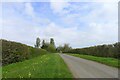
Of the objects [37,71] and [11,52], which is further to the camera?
[11,52]

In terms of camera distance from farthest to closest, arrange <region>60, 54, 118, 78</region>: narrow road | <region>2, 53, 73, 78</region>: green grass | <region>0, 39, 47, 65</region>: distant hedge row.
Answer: <region>0, 39, 47, 65</region>: distant hedge row < <region>60, 54, 118, 78</region>: narrow road < <region>2, 53, 73, 78</region>: green grass

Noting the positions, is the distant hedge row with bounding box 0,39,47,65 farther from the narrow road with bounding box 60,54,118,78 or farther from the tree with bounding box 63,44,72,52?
the tree with bounding box 63,44,72,52

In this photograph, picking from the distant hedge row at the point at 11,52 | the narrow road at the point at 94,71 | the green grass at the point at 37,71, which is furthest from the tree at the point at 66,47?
the narrow road at the point at 94,71

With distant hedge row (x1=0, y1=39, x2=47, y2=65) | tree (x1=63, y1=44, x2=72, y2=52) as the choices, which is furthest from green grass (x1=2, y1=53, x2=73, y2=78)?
tree (x1=63, y1=44, x2=72, y2=52)

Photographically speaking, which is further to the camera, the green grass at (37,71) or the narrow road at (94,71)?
the narrow road at (94,71)

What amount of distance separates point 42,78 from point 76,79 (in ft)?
6.35

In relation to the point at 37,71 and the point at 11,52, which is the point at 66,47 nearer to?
the point at 11,52

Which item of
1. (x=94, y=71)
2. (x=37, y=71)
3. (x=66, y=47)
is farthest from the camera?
(x=66, y=47)

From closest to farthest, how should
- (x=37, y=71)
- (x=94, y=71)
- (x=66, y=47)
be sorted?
Result: 1. (x=37, y=71)
2. (x=94, y=71)
3. (x=66, y=47)

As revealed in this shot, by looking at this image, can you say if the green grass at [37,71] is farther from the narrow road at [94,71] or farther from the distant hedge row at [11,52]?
the distant hedge row at [11,52]

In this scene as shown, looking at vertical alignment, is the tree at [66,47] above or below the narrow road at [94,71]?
above

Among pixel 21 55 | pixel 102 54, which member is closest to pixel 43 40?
pixel 102 54

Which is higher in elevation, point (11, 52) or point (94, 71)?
point (11, 52)

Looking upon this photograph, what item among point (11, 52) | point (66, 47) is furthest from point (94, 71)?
point (66, 47)
